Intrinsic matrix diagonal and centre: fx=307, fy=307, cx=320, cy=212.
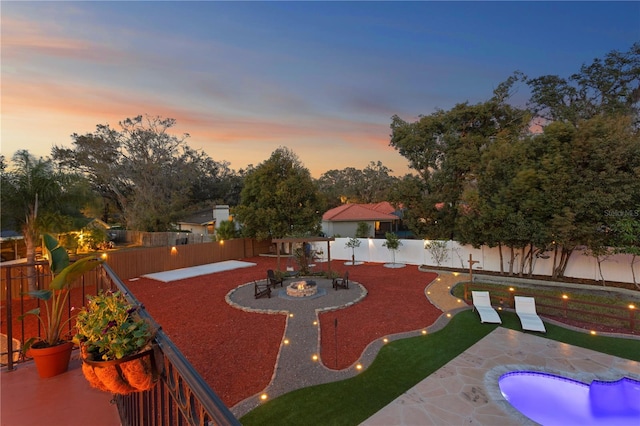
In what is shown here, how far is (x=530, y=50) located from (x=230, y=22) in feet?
52.0

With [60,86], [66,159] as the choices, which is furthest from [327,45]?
[66,159]

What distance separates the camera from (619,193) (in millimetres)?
12273

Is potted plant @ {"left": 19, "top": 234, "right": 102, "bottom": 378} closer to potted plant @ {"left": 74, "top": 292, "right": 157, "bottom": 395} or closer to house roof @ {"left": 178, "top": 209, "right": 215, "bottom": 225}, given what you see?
potted plant @ {"left": 74, "top": 292, "right": 157, "bottom": 395}

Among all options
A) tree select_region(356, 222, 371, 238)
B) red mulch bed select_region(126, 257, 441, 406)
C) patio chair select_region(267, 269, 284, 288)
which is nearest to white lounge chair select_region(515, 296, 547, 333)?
red mulch bed select_region(126, 257, 441, 406)

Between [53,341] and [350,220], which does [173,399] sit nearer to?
[53,341]

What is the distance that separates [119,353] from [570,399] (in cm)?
849

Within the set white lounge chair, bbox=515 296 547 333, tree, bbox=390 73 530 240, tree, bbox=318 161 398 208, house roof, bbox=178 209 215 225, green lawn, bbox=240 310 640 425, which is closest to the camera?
green lawn, bbox=240 310 640 425

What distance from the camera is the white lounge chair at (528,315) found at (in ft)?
29.6

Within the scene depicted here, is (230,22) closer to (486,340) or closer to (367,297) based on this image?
(367,297)

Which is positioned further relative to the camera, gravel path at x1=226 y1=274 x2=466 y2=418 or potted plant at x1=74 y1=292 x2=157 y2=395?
gravel path at x1=226 y1=274 x2=466 y2=418

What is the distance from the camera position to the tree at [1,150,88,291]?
11.9 m

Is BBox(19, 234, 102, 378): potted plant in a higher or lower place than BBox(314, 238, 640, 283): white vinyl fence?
higher

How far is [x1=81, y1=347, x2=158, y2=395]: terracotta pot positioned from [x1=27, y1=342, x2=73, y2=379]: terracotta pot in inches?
99.1

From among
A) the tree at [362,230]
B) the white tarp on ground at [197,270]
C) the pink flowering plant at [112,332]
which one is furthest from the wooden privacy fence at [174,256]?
the pink flowering plant at [112,332]
